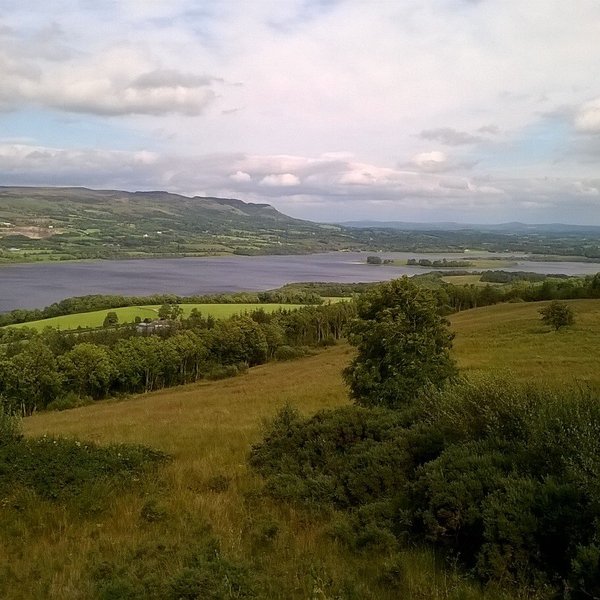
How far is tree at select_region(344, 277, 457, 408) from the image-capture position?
41.9ft

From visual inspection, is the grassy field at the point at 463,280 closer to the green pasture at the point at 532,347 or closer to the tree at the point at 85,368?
the green pasture at the point at 532,347

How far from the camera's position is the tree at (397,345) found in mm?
12766

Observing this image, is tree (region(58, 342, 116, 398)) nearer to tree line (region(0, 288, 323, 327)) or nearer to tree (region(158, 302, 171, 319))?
tree (region(158, 302, 171, 319))

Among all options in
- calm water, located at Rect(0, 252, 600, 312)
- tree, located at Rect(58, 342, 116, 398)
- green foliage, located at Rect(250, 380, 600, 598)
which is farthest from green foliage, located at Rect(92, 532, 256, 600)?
calm water, located at Rect(0, 252, 600, 312)

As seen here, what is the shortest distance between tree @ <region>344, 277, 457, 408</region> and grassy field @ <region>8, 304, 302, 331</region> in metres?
69.7

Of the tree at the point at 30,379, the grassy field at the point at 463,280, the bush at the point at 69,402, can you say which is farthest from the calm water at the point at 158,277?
the bush at the point at 69,402

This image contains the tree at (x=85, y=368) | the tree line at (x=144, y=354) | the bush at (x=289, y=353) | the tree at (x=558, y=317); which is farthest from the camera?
the bush at (x=289, y=353)

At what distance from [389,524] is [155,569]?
2.51 meters

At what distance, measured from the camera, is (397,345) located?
42.9 ft

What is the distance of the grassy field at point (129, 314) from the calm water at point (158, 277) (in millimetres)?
20663

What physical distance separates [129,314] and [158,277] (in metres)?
69.0

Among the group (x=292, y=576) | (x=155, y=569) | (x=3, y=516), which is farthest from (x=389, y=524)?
(x=3, y=516)

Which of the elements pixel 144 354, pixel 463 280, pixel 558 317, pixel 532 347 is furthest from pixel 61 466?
pixel 463 280

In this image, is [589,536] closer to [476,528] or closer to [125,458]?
[476,528]
